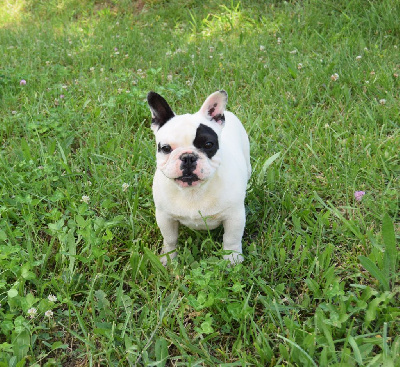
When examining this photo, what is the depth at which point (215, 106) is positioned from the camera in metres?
2.35

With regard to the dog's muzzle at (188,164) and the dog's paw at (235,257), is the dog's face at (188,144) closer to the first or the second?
the dog's muzzle at (188,164)

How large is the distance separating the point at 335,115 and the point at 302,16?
2339mm

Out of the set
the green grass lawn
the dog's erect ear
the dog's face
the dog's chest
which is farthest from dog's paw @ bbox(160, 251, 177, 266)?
the dog's erect ear

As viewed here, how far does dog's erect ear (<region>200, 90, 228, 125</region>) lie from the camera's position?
230cm

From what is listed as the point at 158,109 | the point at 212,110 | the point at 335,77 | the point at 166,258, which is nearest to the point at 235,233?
the point at 166,258

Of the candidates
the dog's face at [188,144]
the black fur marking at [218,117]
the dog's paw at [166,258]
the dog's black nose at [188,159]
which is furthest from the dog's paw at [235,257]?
the black fur marking at [218,117]

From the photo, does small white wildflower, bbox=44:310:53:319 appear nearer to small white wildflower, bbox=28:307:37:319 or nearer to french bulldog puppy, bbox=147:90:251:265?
small white wildflower, bbox=28:307:37:319

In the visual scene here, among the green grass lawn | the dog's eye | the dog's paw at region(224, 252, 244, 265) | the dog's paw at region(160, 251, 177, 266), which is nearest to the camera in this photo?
the green grass lawn

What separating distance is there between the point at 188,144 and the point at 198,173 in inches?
6.8

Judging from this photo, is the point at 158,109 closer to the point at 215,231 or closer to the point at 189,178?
the point at 189,178

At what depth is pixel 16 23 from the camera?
7.21m

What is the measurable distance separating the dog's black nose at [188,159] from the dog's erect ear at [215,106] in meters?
0.34

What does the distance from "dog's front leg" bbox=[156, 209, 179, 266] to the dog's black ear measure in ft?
1.68

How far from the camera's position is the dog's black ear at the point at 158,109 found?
227 centimetres
